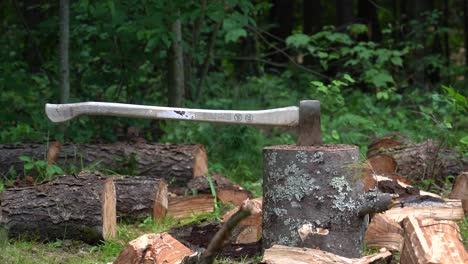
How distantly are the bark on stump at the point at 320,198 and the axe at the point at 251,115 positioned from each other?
10 cm

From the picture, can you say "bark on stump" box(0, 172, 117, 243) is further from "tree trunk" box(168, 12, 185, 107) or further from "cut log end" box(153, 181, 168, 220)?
"tree trunk" box(168, 12, 185, 107)

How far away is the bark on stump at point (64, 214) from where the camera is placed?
4.39 metres

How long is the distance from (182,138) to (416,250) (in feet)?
13.9

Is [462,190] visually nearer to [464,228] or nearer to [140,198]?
[464,228]

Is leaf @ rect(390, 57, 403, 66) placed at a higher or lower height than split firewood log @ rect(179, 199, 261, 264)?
higher

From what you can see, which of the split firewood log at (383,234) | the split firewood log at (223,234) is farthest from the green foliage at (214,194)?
the split firewood log at (223,234)

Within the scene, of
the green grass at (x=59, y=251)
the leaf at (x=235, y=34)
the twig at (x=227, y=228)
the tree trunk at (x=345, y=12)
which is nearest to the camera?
the twig at (x=227, y=228)

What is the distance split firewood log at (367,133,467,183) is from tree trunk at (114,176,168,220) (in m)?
1.88

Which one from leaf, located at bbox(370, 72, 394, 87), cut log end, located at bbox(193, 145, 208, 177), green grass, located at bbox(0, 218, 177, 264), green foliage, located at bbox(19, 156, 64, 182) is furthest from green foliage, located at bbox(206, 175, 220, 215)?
leaf, located at bbox(370, 72, 394, 87)

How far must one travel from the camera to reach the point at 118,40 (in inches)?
287

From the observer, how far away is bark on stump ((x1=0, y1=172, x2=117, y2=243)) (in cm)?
439

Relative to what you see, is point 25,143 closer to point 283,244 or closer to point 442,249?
point 283,244

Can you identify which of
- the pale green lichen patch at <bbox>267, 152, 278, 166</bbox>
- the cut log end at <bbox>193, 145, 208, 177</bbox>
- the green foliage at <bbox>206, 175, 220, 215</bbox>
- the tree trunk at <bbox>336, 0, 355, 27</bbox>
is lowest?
the green foliage at <bbox>206, 175, 220, 215</bbox>

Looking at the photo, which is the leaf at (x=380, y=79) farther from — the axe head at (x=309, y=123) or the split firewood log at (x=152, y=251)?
the split firewood log at (x=152, y=251)
